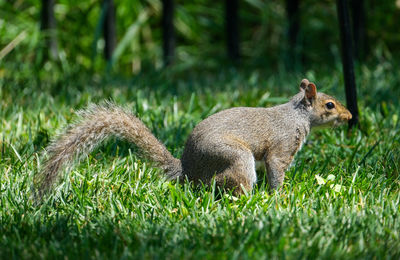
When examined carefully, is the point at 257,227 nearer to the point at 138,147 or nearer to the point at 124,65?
the point at 138,147

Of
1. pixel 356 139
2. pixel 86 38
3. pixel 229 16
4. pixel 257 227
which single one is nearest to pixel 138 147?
pixel 257 227

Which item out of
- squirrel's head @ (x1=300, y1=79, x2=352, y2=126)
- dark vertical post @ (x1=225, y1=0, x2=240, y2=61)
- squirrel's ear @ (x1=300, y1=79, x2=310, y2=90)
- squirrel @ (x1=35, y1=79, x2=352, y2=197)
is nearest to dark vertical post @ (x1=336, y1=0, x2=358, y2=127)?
squirrel's head @ (x1=300, y1=79, x2=352, y2=126)

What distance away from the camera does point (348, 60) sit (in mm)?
3971

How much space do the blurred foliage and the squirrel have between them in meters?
3.10

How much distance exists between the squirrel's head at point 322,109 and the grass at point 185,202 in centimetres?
23

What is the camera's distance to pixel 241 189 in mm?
2906

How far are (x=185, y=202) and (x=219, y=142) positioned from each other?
1.28 feet

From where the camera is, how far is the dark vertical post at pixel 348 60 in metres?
3.91

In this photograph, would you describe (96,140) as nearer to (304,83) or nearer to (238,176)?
(238,176)

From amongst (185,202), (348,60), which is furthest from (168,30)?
(185,202)

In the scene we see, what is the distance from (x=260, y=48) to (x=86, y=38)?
2372mm

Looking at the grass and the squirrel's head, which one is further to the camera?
the squirrel's head

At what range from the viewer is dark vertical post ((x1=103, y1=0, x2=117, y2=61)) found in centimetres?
600

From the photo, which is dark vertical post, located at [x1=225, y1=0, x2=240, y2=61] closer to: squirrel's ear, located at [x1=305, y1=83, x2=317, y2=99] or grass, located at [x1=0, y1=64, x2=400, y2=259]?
grass, located at [x1=0, y1=64, x2=400, y2=259]
